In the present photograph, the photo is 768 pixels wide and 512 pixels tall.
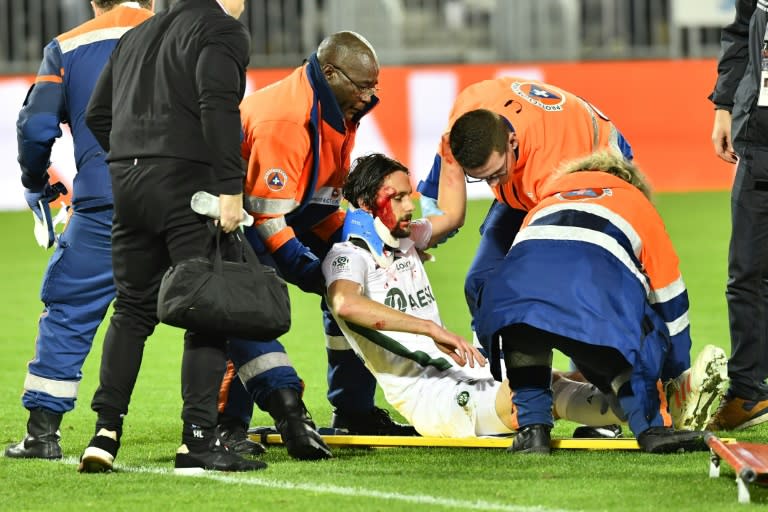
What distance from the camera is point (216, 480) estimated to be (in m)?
5.44

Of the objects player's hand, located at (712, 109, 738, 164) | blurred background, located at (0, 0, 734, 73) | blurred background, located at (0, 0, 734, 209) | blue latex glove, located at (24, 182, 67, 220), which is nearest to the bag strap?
blue latex glove, located at (24, 182, 67, 220)

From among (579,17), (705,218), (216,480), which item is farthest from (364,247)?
(579,17)

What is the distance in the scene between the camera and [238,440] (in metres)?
6.31

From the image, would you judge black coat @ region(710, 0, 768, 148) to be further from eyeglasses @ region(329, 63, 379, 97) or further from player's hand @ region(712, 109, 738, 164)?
eyeglasses @ region(329, 63, 379, 97)

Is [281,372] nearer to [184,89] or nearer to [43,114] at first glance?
[184,89]

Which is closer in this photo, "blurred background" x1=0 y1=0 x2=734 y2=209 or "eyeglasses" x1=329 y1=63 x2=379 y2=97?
"eyeglasses" x1=329 y1=63 x2=379 y2=97

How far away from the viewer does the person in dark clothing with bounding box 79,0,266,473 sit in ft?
17.7

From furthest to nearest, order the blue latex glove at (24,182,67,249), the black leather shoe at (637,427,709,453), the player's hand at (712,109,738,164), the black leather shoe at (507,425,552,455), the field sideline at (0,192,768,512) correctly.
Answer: the player's hand at (712,109,738,164) < the blue latex glove at (24,182,67,249) < the black leather shoe at (507,425,552,455) < the black leather shoe at (637,427,709,453) < the field sideline at (0,192,768,512)

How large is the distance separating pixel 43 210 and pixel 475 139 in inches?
75.0

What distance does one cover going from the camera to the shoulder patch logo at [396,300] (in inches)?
250

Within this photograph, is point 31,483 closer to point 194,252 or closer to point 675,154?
point 194,252

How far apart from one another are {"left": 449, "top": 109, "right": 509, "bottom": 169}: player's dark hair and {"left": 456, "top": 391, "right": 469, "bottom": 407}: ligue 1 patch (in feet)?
2.97

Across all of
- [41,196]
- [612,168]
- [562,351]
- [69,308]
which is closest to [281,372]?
[69,308]

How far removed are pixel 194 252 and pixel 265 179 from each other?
893 mm
